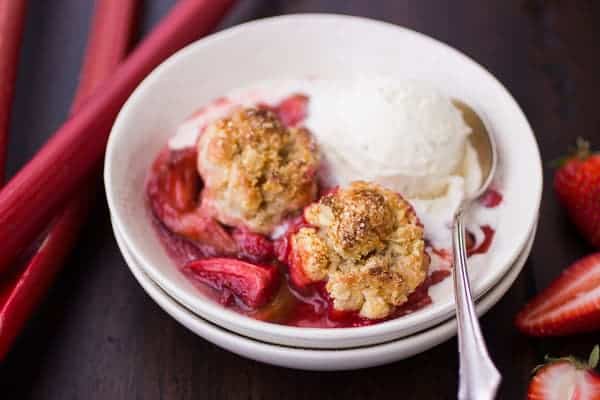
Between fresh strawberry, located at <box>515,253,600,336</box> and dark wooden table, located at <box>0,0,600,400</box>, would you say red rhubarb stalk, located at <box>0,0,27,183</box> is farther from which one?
fresh strawberry, located at <box>515,253,600,336</box>

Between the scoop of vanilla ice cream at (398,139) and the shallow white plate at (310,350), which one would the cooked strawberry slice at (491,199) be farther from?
the shallow white plate at (310,350)

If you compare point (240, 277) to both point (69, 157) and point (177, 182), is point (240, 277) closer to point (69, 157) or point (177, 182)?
point (177, 182)

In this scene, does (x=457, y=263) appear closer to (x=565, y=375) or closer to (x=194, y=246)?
(x=565, y=375)

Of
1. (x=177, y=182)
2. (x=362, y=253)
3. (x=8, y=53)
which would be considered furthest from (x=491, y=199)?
(x=8, y=53)

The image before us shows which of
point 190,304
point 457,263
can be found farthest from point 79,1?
point 457,263

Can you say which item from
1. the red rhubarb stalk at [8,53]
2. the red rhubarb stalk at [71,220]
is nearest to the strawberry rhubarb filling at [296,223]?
the red rhubarb stalk at [71,220]
